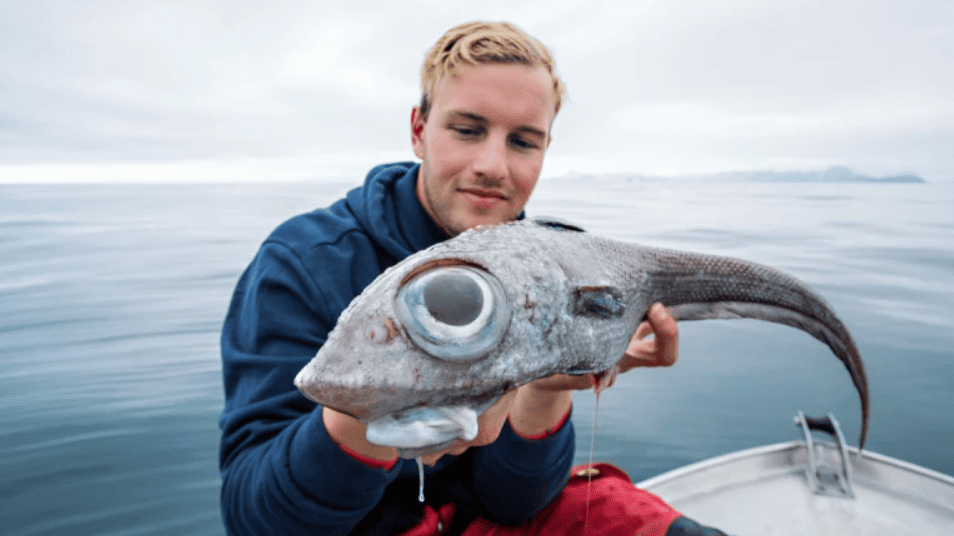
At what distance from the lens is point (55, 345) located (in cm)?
1075

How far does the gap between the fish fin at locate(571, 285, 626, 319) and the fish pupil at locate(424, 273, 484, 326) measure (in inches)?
17.6

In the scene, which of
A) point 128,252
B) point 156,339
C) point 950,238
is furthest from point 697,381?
point 950,238

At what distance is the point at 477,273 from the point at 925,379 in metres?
12.5

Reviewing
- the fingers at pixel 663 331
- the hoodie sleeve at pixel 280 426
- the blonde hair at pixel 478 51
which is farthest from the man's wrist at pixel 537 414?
the blonde hair at pixel 478 51

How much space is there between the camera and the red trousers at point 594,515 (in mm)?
2887

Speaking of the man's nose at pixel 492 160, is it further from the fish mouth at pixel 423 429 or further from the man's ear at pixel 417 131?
the fish mouth at pixel 423 429

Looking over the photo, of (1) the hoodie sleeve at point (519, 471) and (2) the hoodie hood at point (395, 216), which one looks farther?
(2) the hoodie hood at point (395, 216)

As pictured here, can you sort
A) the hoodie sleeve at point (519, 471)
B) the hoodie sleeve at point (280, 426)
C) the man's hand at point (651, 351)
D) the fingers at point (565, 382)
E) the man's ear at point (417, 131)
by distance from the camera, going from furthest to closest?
the man's ear at point (417, 131)
the hoodie sleeve at point (519, 471)
the man's hand at point (651, 351)
the fingers at point (565, 382)
the hoodie sleeve at point (280, 426)

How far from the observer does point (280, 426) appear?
2074mm

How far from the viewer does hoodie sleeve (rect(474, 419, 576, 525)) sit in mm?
2600

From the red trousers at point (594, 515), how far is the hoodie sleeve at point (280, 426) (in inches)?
38.9

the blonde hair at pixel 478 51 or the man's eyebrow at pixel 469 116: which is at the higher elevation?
the blonde hair at pixel 478 51

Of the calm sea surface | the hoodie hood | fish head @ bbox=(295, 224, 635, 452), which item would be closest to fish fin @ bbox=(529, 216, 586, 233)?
fish head @ bbox=(295, 224, 635, 452)

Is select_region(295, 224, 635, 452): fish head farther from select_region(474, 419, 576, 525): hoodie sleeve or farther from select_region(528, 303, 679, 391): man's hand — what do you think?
select_region(474, 419, 576, 525): hoodie sleeve
